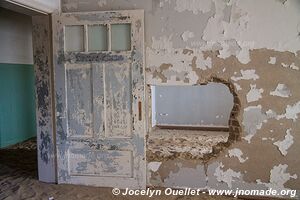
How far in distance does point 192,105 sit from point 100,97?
13.6ft

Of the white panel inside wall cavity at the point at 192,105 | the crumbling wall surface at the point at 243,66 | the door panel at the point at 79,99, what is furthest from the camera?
the white panel inside wall cavity at the point at 192,105

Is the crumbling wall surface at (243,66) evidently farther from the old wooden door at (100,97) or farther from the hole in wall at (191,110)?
the hole in wall at (191,110)

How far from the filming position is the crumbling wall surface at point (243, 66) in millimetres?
3336

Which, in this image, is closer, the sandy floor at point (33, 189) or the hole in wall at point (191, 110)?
the sandy floor at point (33, 189)

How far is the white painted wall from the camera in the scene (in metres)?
6.05

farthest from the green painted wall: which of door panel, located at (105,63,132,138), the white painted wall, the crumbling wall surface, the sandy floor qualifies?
the crumbling wall surface

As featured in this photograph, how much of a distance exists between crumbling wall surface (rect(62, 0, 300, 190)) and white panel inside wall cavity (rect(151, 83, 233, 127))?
12.3 feet

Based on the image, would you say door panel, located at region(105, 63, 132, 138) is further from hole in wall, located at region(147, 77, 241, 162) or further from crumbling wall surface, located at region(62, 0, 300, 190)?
hole in wall, located at region(147, 77, 241, 162)

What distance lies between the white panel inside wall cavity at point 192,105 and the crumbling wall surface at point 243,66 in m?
3.76

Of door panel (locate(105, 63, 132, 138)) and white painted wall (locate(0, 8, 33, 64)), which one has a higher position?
white painted wall (locate(0, 8, 33, 64))

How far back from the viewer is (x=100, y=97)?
3.75 metres

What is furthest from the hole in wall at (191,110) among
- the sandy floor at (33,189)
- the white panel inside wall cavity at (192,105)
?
the sandy floor at (33,189)

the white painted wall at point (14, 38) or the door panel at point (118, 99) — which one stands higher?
the white painted wall at point (14, 38)

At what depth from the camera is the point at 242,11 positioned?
3.38 m
